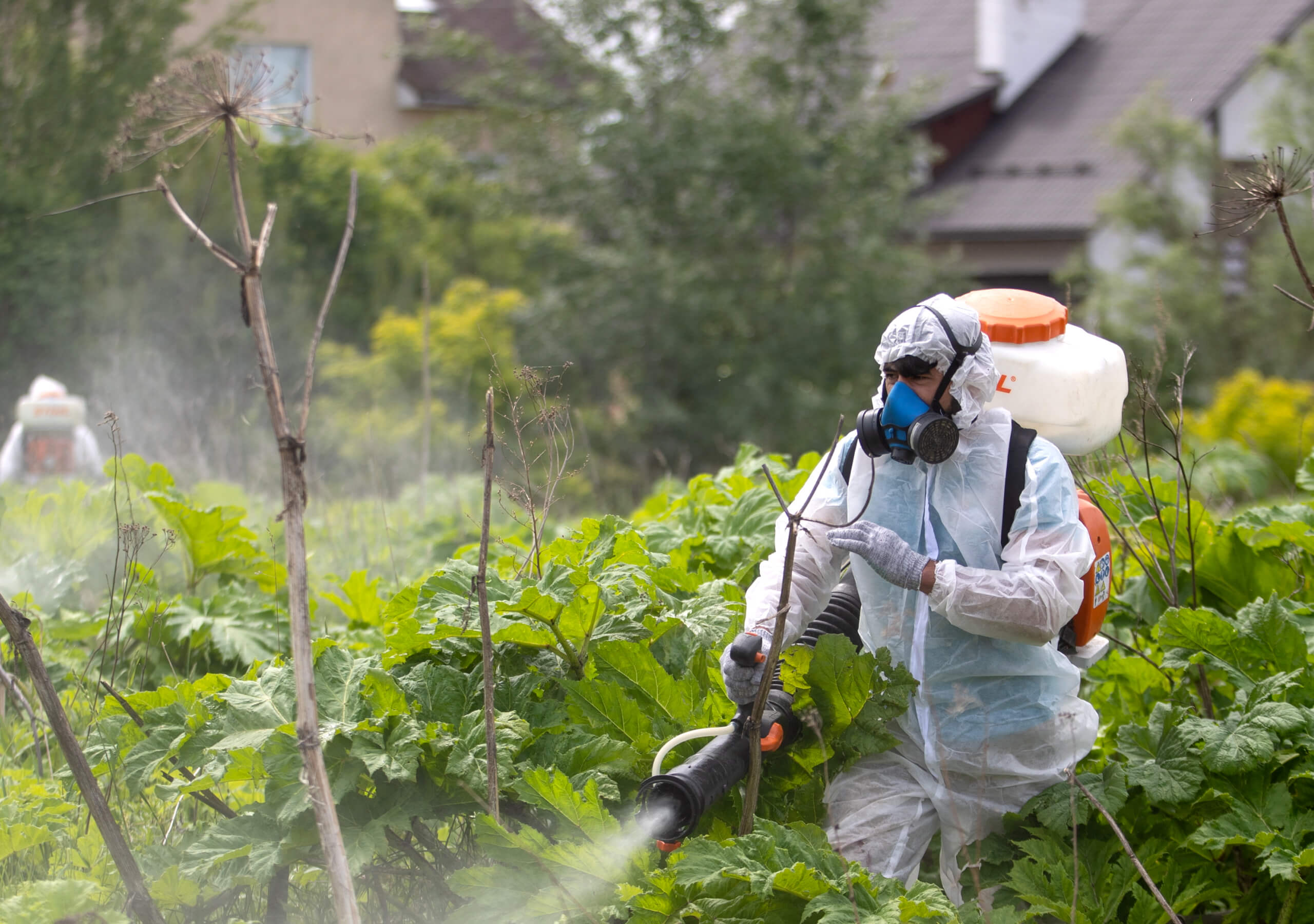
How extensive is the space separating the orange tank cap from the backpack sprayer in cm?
99

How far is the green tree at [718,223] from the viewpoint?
13.4m

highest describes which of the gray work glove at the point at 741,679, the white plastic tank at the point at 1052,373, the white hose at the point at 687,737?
the white plastic tank at the point at 1052,373

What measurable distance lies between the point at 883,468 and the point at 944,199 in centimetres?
1345

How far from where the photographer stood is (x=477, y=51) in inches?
591

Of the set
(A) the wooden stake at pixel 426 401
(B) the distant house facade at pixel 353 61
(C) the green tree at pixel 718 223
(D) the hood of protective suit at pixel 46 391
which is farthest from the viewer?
(B) the distant house facade at pixel 353 61

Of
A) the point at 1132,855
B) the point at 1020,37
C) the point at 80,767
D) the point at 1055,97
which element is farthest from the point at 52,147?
the point at 1055,97

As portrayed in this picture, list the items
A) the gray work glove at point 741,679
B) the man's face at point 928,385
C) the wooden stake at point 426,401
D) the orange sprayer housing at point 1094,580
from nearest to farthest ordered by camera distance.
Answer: the gray work glove at point 741,679
the man's face at point 928,385
the orange sprayer housing at point 1094,580
the wooden stake at point 426,401

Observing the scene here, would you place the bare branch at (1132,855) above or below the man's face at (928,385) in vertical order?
below

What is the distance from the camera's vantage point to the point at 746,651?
2.35 meters

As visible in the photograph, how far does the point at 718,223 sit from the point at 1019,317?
1104 cm

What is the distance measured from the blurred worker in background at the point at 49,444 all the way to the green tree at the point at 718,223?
21.5ft

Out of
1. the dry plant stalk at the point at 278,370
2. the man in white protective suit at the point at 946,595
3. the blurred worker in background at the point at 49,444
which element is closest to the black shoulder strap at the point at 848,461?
the man in white protective suit at the point at 946,595

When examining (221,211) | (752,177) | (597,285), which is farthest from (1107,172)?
(221,211)

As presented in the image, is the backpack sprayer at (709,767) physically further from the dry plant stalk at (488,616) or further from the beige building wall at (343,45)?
the beige building wall at (343,45)
